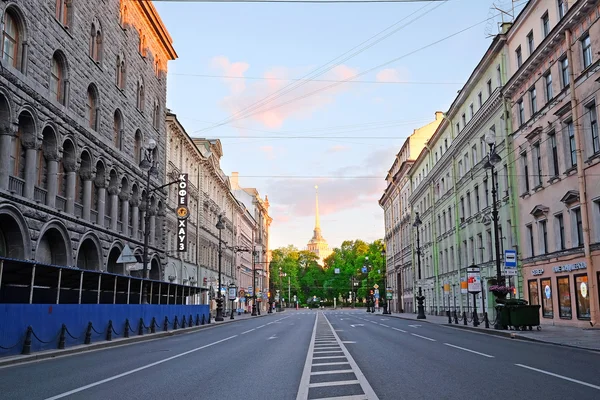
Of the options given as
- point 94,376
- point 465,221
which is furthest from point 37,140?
point 465,221

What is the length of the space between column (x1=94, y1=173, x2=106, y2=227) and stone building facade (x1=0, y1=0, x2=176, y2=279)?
58 millimetres

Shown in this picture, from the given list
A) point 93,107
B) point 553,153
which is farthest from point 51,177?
point 553,153

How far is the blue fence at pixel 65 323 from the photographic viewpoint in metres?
17.2

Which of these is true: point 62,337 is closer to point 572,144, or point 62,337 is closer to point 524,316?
point 524,316

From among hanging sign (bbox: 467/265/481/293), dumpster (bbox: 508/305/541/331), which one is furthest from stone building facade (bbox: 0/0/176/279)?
dumpster (bbox: 508/305/541/331)

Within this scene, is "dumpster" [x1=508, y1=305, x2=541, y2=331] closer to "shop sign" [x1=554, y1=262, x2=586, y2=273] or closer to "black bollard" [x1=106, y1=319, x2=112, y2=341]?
"shop sign" [x1=554, y1=262, x2=586, y2=273]

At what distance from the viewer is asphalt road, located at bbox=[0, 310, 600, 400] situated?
10.0 metres

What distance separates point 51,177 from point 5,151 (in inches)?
170

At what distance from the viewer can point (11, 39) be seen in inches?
989

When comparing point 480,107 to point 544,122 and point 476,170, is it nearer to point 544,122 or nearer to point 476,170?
point 476,170

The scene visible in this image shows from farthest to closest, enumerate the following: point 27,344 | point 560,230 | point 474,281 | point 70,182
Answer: point 474,281 < point 560,230 < point 70,182 < point 27,344

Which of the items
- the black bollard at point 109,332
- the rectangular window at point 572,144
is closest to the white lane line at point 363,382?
the black bollard at point 109,332

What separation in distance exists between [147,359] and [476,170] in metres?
36.3

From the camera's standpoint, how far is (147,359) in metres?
Answer: 16.8
